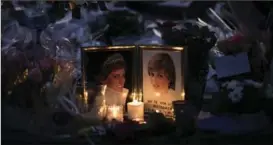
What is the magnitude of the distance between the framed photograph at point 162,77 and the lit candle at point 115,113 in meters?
0.07

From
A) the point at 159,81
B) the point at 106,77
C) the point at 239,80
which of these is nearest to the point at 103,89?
the point at 106,77

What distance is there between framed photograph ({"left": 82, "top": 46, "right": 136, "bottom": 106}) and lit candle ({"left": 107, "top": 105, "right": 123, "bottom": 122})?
0.04 ft

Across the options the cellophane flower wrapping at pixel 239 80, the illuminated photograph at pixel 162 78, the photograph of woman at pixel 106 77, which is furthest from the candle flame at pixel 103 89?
the cellophane flower wrapping at pixel 239 80

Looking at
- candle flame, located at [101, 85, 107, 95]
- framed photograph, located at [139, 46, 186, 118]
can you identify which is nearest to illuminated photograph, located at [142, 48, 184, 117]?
framed photograph, located at [139, 46, 186, 118]

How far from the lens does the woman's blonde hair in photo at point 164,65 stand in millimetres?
1446

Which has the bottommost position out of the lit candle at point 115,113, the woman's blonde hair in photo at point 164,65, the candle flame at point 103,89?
the lit candle at point 115,113

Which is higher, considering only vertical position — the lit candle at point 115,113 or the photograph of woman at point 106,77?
the photograph of woman at point 106,77

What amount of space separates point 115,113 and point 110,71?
110mm

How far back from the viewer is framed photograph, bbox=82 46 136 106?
143 cm

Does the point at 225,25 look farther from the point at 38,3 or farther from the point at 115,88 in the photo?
the point at 38,3

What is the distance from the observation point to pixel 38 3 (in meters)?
1.40

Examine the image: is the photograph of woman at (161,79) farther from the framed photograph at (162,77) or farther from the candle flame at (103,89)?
the candle flame at (103,89)

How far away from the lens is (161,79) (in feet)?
4.82

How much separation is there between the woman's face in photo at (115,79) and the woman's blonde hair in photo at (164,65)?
2.9 inches
